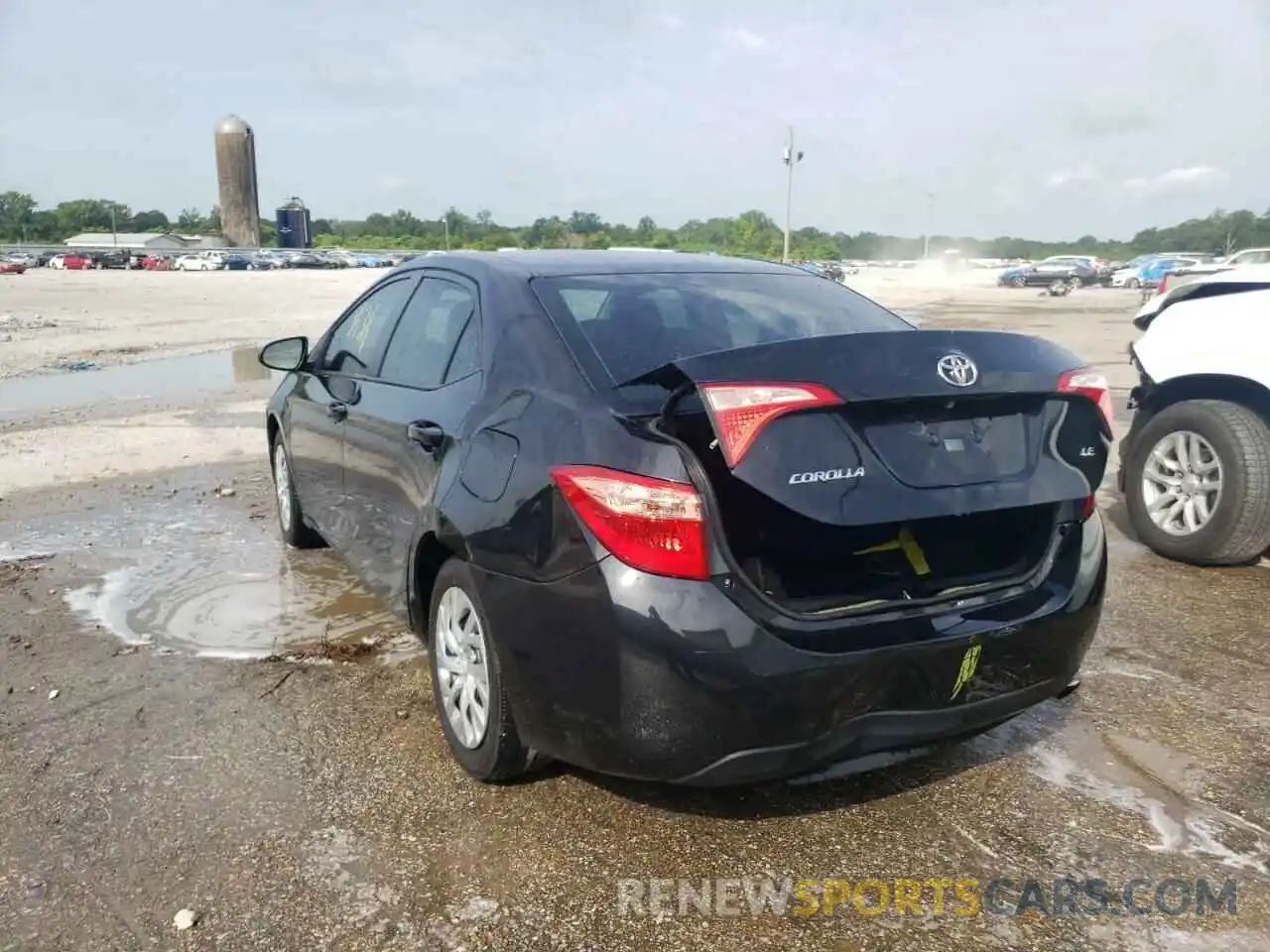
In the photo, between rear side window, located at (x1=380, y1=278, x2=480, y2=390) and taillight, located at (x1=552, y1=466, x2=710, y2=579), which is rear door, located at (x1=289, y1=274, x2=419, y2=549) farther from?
taillight, located at (x1=552, y1=466, x2=710, y2=579)

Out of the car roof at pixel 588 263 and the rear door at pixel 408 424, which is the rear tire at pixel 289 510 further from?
the car roof at pixel 588 263

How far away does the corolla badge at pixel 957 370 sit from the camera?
2.57 m

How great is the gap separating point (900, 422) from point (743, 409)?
0.44m

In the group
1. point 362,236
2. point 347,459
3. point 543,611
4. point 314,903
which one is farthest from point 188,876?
point 362,236

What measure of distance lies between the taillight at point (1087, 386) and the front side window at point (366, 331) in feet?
8.23

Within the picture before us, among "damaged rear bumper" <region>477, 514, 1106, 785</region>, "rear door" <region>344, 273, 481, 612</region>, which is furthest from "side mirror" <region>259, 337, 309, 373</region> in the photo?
"damaged rear bumper" <region>477, 514, 1106, 785</region>

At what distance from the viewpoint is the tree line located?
7725 cm

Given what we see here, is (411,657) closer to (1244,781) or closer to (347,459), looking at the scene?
(347,459)

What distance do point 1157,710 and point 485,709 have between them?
2398mm

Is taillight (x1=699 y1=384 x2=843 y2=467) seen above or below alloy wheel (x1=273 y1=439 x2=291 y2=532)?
above

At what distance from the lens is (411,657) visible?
163 inches

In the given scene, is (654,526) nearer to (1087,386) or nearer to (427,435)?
(427,435)

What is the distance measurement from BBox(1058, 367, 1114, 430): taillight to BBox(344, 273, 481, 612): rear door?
168 centimetres

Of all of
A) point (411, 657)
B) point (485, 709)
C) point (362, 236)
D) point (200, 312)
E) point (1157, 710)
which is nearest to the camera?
point (485, 709)
